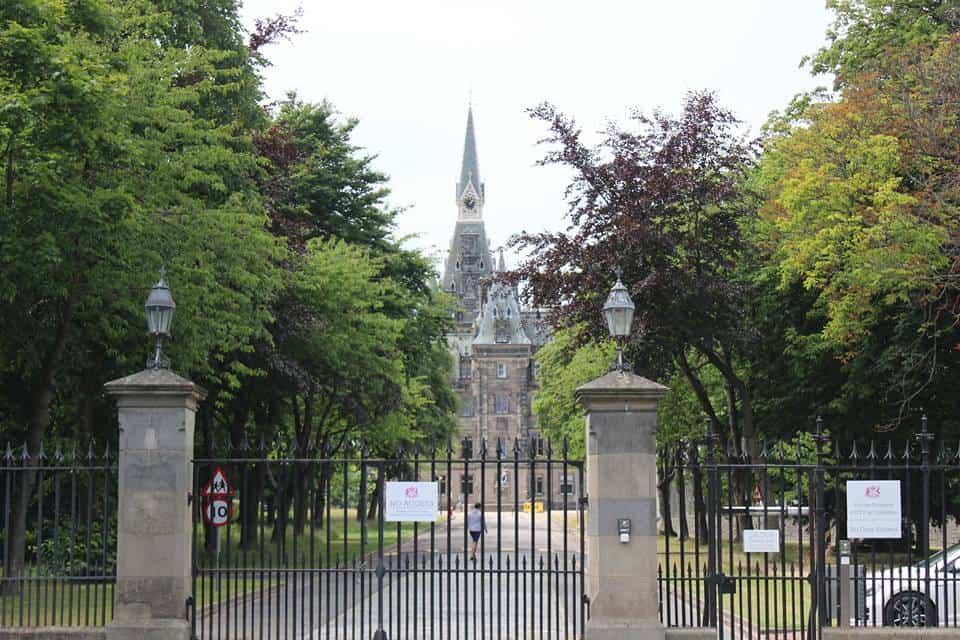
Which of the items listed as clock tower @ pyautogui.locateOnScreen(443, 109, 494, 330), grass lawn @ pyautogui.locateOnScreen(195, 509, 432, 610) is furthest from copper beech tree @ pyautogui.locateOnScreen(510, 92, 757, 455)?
clock tower @ pyautogui.locateOnScreen(443, 109, 494, 330)

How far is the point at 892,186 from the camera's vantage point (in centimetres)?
2759

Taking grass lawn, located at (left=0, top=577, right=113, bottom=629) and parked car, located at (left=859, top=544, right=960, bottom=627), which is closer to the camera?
grass lawn, located at (left=0, top=577, right=113, bottom=629)

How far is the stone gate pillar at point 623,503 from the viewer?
Answer: 1485 cm

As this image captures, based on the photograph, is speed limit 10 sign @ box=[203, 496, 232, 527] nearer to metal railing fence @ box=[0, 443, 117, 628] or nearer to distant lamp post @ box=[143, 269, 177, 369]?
metal railing fence @ box=[0, 443, 117, 628]

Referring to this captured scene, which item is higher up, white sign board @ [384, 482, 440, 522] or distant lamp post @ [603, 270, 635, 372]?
distant lamp post @ [603, 270, 635, 372]

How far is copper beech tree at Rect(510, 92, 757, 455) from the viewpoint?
32531mm

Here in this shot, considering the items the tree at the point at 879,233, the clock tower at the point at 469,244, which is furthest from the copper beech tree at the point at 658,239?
the clock tower at the point at 469,244

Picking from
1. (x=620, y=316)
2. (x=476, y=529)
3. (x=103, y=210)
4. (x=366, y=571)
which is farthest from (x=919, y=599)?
(x=476, y=529)

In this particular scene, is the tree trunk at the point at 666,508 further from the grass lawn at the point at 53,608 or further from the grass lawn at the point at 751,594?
the grass lawn at the point at 53,608

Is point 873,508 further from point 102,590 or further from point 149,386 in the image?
point 102,590

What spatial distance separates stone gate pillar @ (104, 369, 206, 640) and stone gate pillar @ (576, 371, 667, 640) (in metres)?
4.61

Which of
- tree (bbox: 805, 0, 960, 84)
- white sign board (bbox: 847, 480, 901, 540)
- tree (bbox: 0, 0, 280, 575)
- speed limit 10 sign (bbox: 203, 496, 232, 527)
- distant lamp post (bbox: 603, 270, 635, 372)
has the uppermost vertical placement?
tree (bbox: 805, 0, 960, 84)

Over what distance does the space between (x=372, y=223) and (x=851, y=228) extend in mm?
20112

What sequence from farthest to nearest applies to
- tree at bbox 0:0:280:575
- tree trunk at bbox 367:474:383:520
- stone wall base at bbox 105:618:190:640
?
tree trunk at bbox 367:474:383:520 < tree at bbox 0:0:280:575 < stone wall base at bbox 105:618:190:640
